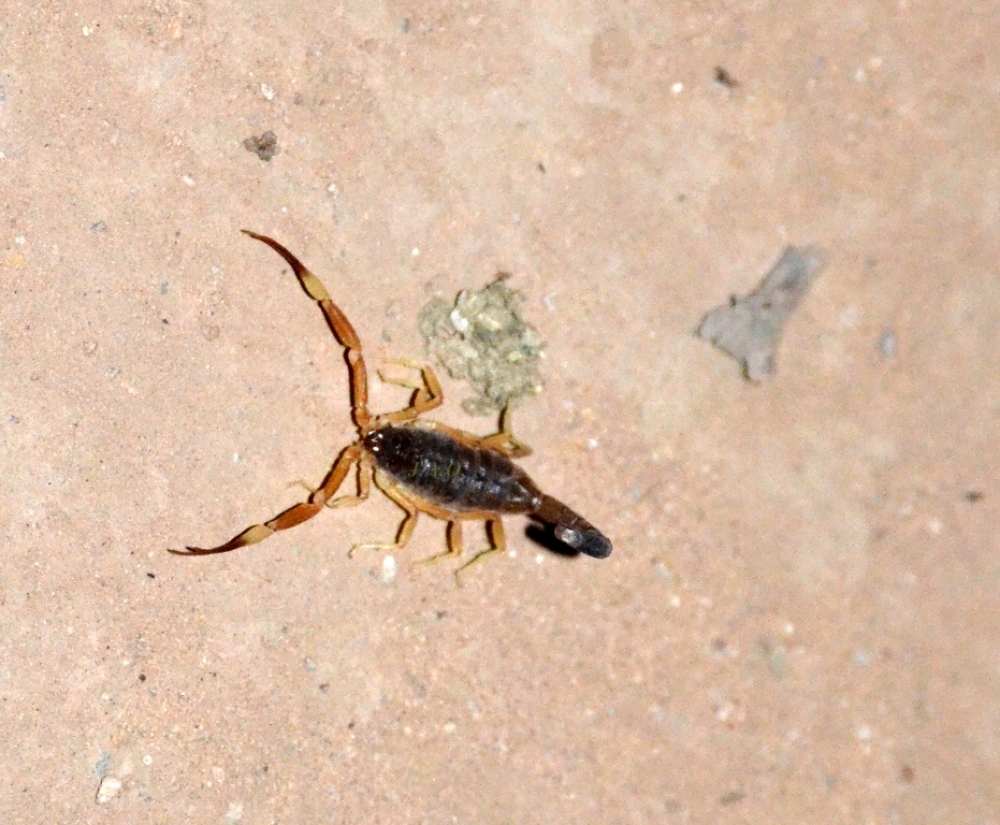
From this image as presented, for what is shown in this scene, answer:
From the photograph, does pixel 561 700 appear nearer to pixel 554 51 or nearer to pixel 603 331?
pixel 603 331

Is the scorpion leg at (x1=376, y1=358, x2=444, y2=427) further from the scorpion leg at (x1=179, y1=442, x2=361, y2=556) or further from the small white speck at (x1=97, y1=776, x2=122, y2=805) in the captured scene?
the small white speck at (x1=97, y1=776, x2=122, y2=805)

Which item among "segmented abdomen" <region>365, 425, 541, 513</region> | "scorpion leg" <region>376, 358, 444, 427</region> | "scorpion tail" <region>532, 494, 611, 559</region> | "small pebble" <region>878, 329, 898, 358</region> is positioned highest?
"small pebble" <region>878, 329, 898, 358</region>

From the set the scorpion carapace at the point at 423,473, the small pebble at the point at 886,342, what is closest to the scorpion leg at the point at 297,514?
the scorpion carapace at the point at 423,473

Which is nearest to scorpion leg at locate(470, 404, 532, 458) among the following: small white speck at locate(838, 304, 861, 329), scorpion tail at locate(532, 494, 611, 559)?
scorpion tail at locate(532, 494, 611, 559)

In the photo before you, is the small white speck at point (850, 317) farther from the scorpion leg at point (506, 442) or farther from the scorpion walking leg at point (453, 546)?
the scorpion walking leg at point (453, 546)

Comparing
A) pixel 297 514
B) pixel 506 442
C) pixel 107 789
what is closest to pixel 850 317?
pixel 506 442

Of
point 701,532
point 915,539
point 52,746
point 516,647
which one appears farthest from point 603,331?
point 52,746

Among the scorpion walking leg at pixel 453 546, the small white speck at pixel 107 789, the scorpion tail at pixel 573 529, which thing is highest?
the scorpion tail at pixel 573 529

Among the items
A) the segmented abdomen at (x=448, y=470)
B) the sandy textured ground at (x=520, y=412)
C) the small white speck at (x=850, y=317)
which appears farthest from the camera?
the small white speck at (x=850, y=317)
